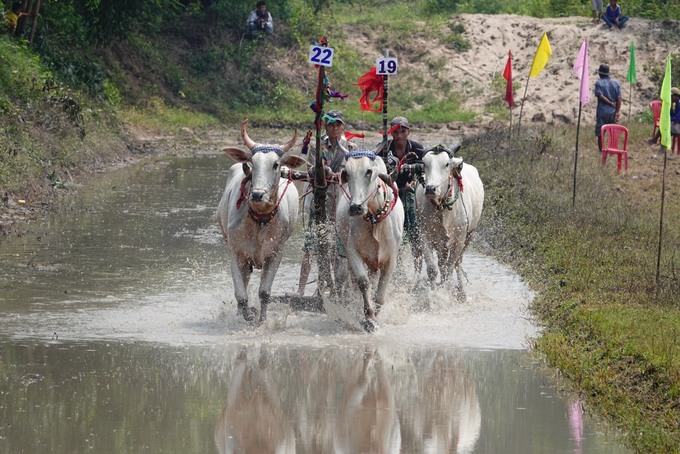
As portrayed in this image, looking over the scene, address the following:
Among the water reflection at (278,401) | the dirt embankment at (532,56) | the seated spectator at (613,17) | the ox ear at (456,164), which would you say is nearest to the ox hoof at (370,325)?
the water reflection at (278,401)

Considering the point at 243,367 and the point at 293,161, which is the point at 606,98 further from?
the point at 243,367

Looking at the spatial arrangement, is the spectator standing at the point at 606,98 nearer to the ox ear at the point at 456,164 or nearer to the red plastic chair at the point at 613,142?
the red plastic chair at the point at 613,142

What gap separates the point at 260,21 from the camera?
37.5 meters

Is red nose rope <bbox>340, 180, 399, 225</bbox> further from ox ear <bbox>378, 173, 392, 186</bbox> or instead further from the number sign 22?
the number sign 22

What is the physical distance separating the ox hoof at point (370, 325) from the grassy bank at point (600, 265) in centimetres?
143

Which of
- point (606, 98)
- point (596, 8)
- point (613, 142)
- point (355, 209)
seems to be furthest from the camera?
point (596, 8)

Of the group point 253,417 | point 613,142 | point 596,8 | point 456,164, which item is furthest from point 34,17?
point 596,8

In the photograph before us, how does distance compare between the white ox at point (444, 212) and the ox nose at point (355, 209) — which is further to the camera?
the white ox at point (444, 212)

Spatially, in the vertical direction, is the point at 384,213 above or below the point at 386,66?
below

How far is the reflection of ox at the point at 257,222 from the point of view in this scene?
37.4 ft

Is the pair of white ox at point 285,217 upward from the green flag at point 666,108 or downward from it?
downward

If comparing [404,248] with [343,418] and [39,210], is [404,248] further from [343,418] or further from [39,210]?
[39,210]

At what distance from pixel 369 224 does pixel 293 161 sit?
862 mm

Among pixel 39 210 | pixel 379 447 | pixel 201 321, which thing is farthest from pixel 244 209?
pixel 39 210
